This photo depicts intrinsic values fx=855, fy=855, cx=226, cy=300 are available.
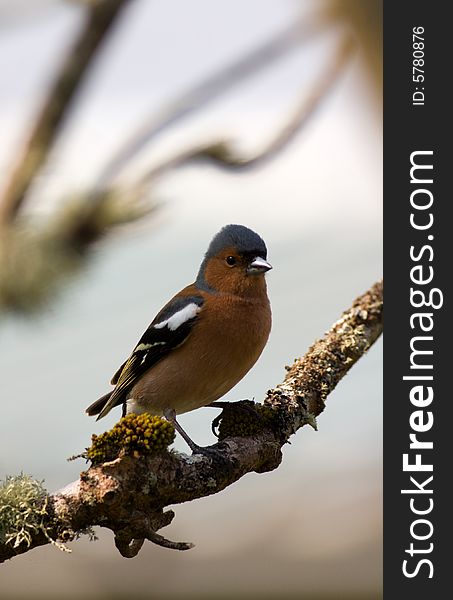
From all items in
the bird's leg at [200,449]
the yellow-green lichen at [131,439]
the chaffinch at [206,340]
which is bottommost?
the yellow-green lichen at [131,439]

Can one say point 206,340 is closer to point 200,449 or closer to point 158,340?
point 158,340

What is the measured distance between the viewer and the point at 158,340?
224 centimetres

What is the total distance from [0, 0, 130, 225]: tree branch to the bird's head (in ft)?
2.11

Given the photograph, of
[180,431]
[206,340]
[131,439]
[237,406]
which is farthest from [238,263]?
[131,439]

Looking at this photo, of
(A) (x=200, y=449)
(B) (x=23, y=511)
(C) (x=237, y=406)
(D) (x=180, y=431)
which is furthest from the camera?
(C) (x=237, y=406)

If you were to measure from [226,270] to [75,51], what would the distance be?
722 millimetres

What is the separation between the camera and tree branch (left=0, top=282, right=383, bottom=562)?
1.63 metres

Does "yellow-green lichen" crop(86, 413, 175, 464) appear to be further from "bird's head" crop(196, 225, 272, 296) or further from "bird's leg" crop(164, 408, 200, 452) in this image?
"bird's head" crop(196, 225, 272, 296)

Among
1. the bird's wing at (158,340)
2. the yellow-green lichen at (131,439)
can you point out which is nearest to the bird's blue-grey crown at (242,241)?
the bird's wing at (158,340)

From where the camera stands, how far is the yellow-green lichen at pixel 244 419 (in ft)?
6.99

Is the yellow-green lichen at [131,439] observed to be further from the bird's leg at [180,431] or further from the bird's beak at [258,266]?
the bird's beak at [258,266]

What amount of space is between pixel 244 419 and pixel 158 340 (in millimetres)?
306

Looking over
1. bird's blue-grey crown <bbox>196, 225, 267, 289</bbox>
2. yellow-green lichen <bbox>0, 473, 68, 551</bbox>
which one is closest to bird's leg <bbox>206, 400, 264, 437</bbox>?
bird's blue-grey crown <bbox>196, 225, 267, 289</bbox>

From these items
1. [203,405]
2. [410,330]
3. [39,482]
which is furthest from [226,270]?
[39,482]
